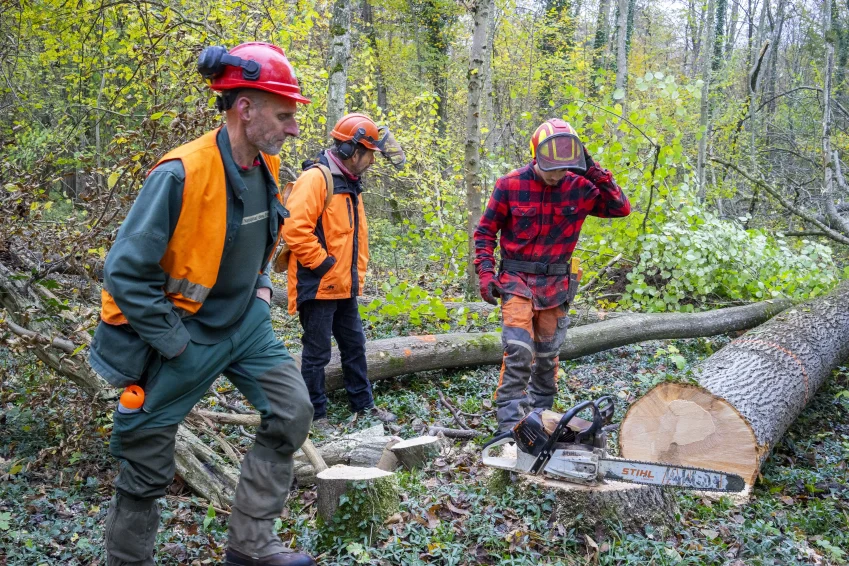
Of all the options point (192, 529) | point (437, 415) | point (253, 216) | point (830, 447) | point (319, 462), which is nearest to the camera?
point (253, 216)

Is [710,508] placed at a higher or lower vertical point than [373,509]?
lower

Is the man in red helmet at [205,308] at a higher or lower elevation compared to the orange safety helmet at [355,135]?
lower

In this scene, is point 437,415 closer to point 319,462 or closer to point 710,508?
point 319,462

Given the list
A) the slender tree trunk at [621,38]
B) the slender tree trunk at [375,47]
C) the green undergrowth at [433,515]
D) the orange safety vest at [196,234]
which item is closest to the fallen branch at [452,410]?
the green undergrowth at [433,515]

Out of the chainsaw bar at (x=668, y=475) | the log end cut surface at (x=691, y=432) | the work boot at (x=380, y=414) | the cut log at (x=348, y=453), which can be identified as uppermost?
the chainsaw bar at (x=668, y=475)

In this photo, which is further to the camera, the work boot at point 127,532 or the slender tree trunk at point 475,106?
the slender tree trunk at point 475,106

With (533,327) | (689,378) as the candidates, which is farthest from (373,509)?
(689,378)

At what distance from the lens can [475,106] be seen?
7418 mm

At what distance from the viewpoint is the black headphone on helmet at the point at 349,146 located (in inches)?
187

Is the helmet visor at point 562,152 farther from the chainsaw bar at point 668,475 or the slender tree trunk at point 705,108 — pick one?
the slender tree trunk at point 705,108

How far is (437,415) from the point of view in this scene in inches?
211

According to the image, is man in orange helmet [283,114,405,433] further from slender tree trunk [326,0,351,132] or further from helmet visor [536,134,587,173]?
slender tree trunk [326,0,351,132]

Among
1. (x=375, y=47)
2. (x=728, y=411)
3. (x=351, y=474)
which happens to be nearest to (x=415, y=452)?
(x=351, y=474)

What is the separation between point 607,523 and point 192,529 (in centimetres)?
218
